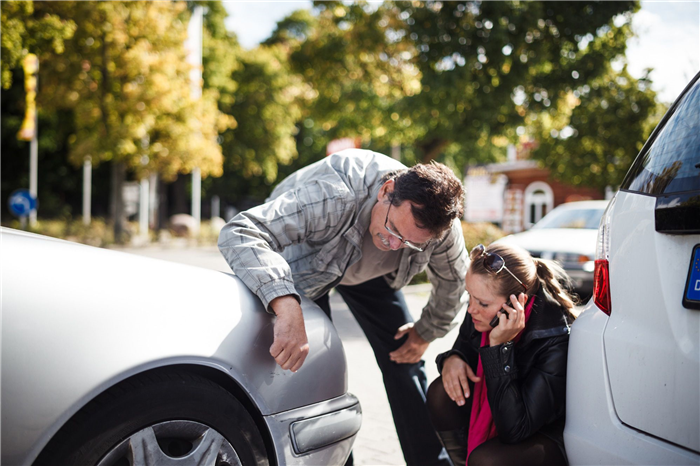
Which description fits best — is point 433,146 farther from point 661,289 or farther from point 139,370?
point 139,370

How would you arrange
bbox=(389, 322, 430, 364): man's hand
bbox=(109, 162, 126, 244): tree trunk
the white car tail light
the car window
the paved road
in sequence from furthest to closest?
bbox=(109, 162, 126, 244): tree trunk, the car window, the paved road, bbox=(389, 322, 430, 364): man's hand, the white car tail light

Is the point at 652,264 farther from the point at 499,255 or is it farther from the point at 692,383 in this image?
the point at 499,255

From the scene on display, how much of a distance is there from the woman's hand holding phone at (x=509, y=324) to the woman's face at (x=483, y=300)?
6 cm

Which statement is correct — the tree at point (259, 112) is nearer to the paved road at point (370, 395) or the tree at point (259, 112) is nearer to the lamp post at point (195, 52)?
the lamp post at point (195, 52)

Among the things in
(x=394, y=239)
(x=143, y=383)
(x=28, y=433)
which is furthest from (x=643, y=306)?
(x=28, y=433)

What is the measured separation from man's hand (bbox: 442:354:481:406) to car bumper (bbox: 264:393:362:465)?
39 cm

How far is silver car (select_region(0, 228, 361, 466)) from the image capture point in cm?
151

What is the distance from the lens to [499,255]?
2207mm

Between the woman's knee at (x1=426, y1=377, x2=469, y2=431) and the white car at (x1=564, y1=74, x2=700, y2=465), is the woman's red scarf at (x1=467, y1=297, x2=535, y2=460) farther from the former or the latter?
the white car at (x1=564, y1=74, x2=700, y2=465)

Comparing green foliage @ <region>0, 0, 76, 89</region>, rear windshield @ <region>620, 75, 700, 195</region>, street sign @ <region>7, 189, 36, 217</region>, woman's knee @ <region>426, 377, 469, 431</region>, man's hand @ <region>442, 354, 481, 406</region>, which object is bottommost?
woman's knee @ <region>426, 377, 469, 431</region>

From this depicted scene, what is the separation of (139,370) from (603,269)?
1.48 m

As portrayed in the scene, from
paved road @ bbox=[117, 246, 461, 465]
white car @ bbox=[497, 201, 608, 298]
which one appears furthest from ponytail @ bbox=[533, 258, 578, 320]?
white car @ bbox=[497, 201, 608, 298]

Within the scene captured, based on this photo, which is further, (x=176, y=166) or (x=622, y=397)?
(x=176, y=166)

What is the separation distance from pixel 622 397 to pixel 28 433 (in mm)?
1640
